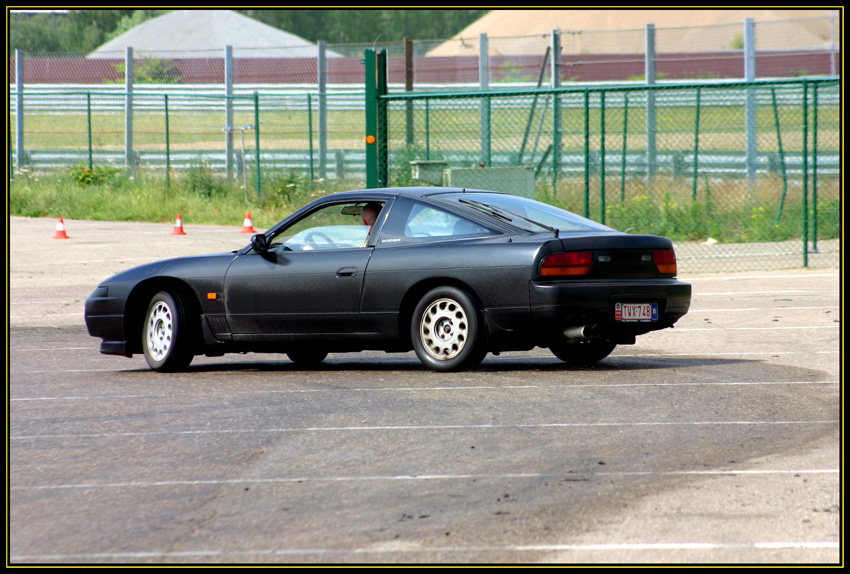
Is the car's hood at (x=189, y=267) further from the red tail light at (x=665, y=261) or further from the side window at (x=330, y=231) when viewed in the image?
the red tail light at (x=665, y=261)

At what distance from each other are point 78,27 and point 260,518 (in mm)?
88164

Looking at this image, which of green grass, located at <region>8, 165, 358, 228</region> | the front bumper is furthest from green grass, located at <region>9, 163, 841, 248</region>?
the front bumper

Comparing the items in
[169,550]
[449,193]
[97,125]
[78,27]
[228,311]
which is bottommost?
[169,550]

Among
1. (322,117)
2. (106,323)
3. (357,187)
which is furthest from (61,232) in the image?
(106,323)

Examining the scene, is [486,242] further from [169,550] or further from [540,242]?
[169,550]

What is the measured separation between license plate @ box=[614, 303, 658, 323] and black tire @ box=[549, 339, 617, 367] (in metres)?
0.80

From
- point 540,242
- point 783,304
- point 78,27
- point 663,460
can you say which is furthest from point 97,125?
point 78,27

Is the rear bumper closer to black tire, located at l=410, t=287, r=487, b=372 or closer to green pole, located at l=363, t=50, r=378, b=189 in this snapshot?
black tire, located at l=410, t=287, r=487, b=372

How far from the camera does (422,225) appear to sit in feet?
28.8

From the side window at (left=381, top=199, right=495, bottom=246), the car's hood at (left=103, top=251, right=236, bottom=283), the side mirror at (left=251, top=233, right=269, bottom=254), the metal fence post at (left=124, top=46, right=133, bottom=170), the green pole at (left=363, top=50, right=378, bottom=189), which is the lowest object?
the car's hood at (left=103, top=251, right=236, bottom=283)

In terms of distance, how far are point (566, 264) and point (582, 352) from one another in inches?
48.9

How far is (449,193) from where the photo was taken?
905 centimetres

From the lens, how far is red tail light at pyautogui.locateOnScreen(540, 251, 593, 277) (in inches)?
317

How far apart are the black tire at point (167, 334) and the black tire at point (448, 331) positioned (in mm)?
1845
